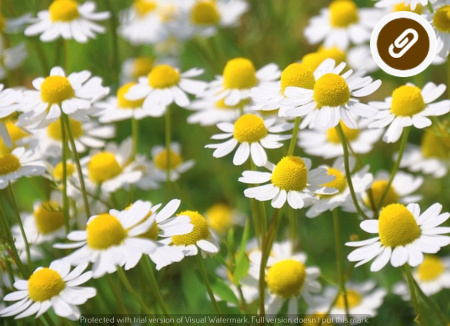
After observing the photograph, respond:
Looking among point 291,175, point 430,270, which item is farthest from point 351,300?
point 291,175

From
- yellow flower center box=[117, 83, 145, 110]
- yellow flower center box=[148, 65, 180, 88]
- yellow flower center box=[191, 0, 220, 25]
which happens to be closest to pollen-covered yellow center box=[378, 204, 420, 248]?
yellow flower center box=[148, 65, 180, 88]

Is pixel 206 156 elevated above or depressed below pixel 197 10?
below

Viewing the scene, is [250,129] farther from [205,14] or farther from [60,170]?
[205,14]

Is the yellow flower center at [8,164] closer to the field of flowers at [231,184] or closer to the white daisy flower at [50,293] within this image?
the field of flowers at [231,184]

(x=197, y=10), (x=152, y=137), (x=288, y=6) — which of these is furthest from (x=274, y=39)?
(x=152, y=137)

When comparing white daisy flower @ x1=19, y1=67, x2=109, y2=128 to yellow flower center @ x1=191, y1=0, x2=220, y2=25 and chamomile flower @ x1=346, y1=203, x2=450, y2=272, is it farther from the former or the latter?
yellow flower center @ x1=191, y1=0, x2=220, y2=25

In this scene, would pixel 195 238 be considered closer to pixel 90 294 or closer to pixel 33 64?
pixel 90 294

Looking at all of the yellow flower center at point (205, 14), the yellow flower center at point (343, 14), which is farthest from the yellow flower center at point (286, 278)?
the yellow flower center at point (205, 14)
